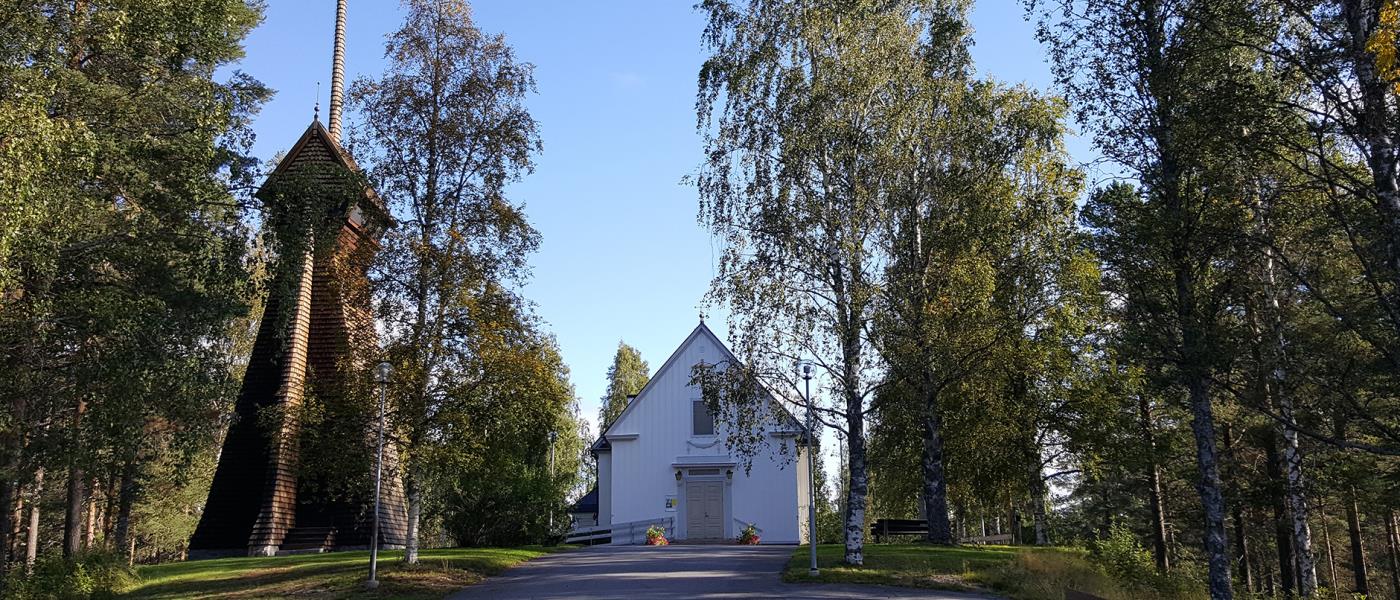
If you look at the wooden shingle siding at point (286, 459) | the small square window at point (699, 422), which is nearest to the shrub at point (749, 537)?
the small square window at point (699, 422)

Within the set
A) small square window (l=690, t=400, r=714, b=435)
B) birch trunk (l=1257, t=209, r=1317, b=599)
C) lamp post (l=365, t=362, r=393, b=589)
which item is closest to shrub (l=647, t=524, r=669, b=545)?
small square window (l=690, t=400, r=714, b=435)

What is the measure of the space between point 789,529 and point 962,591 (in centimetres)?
1828

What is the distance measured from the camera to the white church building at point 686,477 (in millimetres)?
35156

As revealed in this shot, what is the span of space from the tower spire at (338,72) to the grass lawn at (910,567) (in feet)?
72.8

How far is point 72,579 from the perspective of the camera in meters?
18.4

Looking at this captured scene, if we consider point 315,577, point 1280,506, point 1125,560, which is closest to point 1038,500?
point 1280,506

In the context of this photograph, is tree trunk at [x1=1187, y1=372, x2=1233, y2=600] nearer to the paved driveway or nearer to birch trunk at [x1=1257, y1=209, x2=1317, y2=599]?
birch trunk at [x1=1257, y1=209, x2=1317, y2=599]

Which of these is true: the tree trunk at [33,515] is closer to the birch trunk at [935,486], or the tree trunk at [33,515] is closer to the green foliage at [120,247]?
the green foliage at [120,247]

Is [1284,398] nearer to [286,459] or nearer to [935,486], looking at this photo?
[935,486]

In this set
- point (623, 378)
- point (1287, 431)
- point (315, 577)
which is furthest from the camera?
point (623, 378)

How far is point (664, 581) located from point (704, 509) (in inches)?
681

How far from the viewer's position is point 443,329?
19672 mm

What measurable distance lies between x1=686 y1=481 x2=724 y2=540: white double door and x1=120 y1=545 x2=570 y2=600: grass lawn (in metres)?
13.4

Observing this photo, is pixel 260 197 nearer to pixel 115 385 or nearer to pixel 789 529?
pixel 115 385
